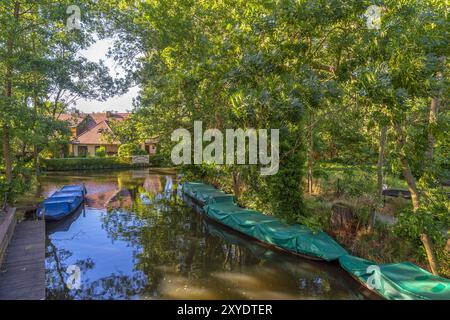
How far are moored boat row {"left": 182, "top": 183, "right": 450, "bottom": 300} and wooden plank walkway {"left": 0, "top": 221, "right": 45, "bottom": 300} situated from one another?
747 centimetres

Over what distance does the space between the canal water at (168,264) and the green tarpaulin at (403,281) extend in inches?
38.3

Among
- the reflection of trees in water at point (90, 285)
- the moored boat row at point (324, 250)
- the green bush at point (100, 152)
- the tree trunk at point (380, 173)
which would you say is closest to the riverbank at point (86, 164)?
the green bush at point (100, 152)

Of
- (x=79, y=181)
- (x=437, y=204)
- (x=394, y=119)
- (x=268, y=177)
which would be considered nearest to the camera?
(x=394, y=119)

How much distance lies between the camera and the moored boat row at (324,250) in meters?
7.18

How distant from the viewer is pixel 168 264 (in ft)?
36.7

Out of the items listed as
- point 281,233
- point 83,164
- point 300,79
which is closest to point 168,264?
point 281,233

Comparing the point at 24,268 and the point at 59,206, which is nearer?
the point at 24,268

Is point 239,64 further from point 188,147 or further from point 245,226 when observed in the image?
point 188,147

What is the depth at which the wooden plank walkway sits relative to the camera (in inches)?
323

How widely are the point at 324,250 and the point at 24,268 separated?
31.3ft

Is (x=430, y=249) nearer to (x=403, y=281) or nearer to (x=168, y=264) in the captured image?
(x=403, y=281)

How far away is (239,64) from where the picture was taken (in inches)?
321
